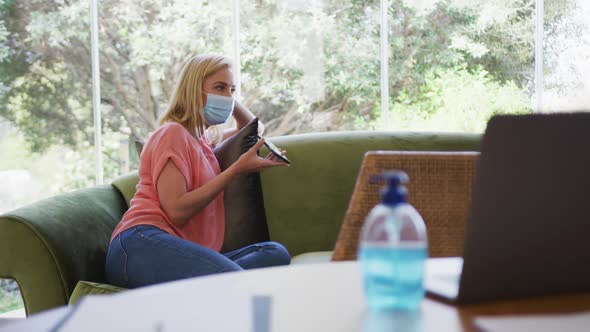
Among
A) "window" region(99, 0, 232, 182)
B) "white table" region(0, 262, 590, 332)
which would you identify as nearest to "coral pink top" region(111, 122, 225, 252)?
"white table" region(0, 262, 590, 332)

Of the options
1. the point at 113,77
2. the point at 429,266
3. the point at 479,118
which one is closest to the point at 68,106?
the point at 113,77

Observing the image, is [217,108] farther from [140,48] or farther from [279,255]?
[140,48]

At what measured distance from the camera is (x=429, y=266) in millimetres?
1071

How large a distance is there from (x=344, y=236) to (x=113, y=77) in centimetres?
312

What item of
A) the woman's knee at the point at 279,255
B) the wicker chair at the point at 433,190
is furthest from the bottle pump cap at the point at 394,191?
the woman's knee at the point at 279,255

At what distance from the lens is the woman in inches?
86.0

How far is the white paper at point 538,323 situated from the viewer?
765mm

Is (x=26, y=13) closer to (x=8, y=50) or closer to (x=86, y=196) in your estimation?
(x=8, y=50)

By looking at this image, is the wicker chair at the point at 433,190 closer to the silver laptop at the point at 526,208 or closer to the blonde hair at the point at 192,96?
the silver laptop at the point at 526,208

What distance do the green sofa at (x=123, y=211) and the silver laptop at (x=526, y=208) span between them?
4.89 feet

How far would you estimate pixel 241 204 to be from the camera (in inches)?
107

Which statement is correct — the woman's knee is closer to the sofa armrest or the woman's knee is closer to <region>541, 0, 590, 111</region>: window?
the sofa armrest

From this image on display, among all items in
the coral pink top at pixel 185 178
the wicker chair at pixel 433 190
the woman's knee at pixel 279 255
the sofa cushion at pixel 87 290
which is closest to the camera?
the wicker chair at pixel 433 190

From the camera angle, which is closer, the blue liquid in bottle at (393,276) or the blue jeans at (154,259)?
the blue liquid in bottle at (393,276)
